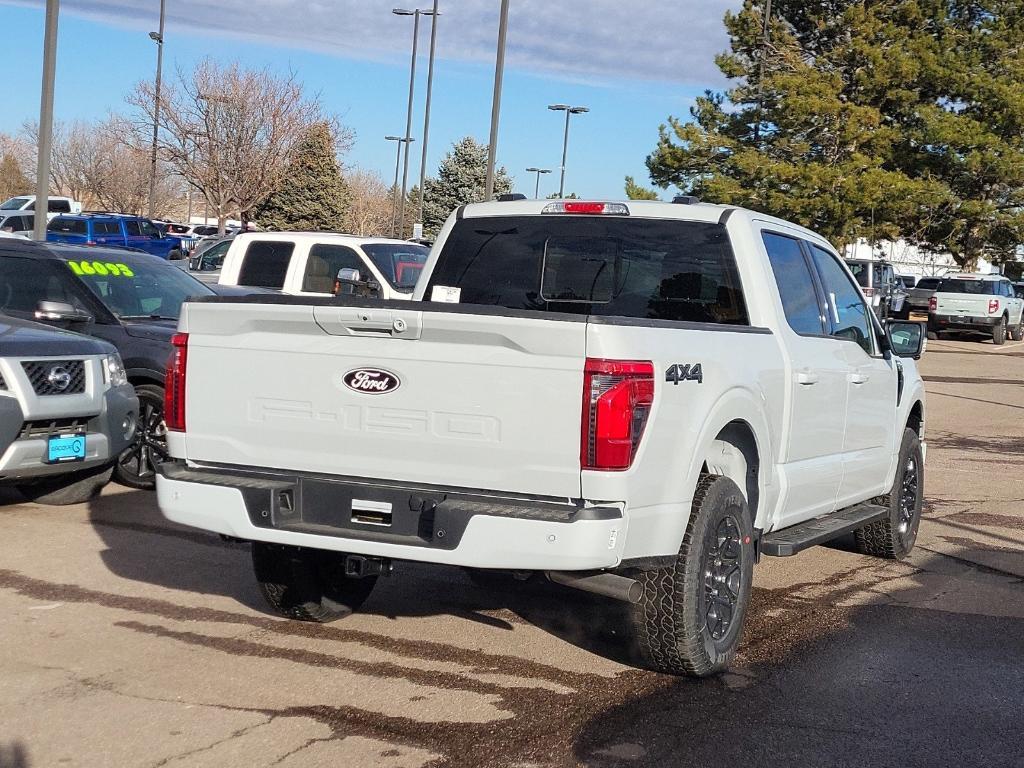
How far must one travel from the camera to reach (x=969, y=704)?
204 inches

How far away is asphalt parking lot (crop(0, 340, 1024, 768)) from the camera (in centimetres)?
452

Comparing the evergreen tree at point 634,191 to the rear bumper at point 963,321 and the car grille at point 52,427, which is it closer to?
the rear bumper at point 963,321

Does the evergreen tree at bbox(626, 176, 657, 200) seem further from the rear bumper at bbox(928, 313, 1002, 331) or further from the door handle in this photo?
the door handle

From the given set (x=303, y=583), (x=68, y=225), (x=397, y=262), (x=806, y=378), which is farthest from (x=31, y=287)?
(x=68, y=225)

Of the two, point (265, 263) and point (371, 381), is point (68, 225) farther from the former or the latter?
point (371, 381)

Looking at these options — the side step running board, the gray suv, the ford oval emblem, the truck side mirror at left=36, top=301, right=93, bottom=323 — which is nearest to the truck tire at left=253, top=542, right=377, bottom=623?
the ford oval emblem

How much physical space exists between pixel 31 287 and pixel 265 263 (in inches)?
213

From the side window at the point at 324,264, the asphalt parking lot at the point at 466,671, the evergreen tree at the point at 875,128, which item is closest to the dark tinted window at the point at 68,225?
the evergreen tree at the point at 875,128

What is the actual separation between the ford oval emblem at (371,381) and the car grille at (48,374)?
3923mm

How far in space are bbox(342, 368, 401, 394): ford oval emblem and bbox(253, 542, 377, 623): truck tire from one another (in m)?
1.11

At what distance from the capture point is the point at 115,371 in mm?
8797

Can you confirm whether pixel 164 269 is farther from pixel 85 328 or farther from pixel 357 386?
pixel 357 386

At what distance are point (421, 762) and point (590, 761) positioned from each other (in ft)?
1.84

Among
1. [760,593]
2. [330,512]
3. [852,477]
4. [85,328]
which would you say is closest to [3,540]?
[85,328]
